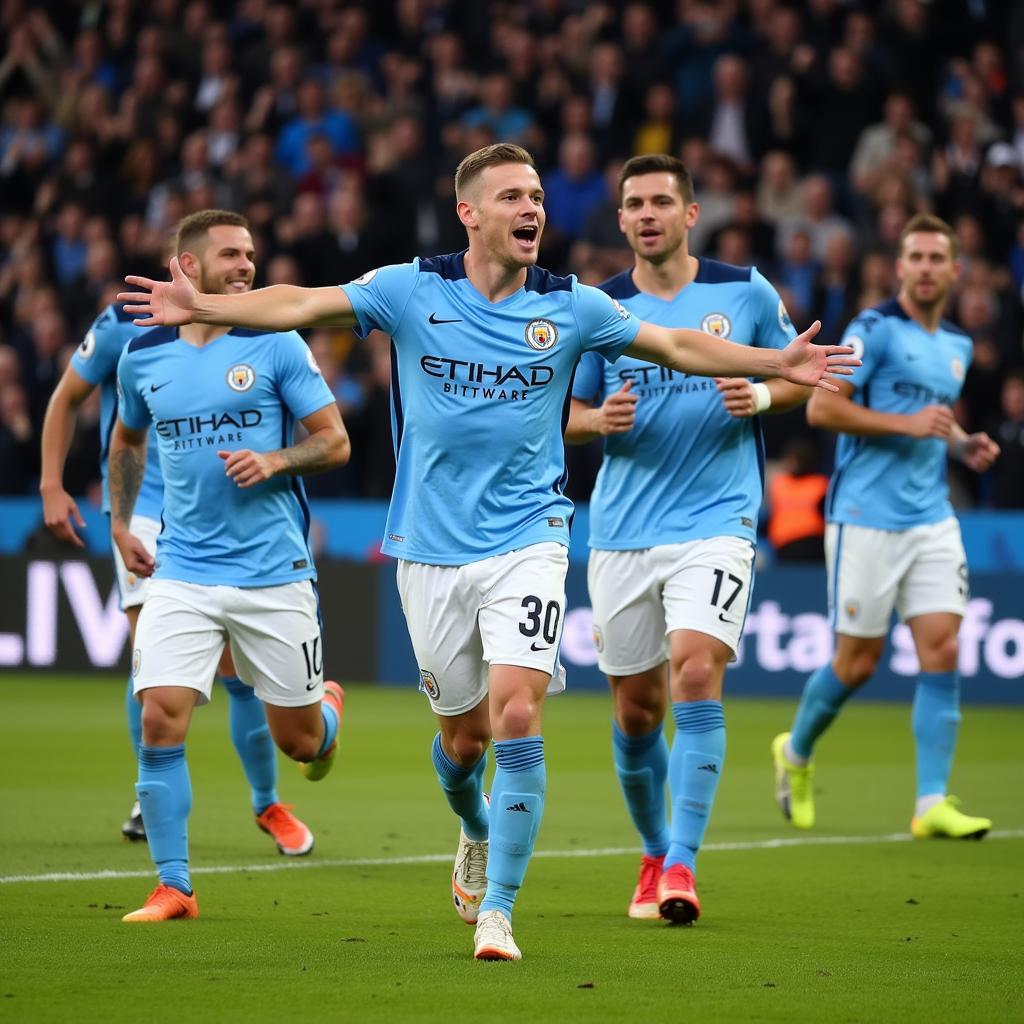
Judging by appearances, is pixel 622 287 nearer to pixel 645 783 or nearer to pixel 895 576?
pixel 645 783

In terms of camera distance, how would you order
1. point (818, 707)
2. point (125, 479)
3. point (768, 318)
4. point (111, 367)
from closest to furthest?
point (768, 318)
point (125, 479)
point (111, 367)
point (818, 707)

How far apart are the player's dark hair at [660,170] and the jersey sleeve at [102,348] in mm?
2426

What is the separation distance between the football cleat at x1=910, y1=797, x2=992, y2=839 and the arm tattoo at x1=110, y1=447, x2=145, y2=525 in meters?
3.87

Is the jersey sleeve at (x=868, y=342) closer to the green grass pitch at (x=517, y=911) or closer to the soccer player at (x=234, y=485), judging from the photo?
the green grass pitch at (x=517, y=911)

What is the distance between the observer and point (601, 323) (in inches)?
260

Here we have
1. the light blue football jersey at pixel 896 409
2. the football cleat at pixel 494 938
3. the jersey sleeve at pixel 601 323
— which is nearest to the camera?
the football cleat at pixel 494 938

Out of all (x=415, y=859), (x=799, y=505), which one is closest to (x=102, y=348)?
(x=415, y=859)

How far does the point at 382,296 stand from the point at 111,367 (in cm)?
289

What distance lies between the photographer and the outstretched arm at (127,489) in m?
8.49

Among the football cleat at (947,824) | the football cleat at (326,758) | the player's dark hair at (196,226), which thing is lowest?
the football cleat at (947,824)

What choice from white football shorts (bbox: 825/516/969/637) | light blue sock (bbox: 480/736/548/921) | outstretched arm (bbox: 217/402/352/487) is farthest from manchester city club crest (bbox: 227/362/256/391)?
white football shorts (bbox: 825/516/969/637)

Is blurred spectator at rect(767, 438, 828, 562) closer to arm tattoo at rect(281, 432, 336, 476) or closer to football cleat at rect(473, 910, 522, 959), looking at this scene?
arm tattoo at rect(281, 432, 336, 476)

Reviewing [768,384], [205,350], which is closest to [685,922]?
[768,384]

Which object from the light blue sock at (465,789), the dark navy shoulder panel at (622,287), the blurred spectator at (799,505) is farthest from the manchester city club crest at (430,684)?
the blurred spectator at (799,505)
